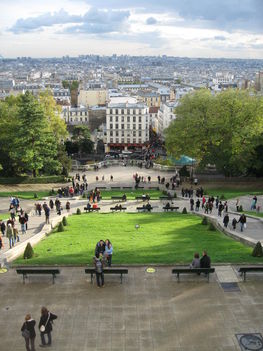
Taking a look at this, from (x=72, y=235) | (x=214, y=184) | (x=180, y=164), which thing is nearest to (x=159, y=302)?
(x=72, y=235)

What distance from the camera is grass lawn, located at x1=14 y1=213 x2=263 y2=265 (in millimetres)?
22744

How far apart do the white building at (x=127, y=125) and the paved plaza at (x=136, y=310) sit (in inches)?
3707

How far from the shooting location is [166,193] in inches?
2005

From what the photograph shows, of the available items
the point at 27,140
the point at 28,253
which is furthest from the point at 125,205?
the point at 28,253

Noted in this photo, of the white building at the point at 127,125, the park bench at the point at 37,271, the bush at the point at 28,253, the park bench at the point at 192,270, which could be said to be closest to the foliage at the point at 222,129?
the park bench at the point at 192,270

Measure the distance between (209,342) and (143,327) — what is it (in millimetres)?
2607

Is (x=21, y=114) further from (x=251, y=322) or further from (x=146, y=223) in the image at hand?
(x=251, y=322)

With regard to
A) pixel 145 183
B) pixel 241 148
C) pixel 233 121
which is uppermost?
pixel 233 121

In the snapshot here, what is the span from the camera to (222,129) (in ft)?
184

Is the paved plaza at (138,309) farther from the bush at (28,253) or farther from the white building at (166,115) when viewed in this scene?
the white building at (166,115)

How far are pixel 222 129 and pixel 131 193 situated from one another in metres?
15.0

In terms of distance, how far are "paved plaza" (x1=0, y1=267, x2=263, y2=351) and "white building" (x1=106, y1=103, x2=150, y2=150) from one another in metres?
94.2

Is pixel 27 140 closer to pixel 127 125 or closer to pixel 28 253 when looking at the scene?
pixel 28 253

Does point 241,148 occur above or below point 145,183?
above
